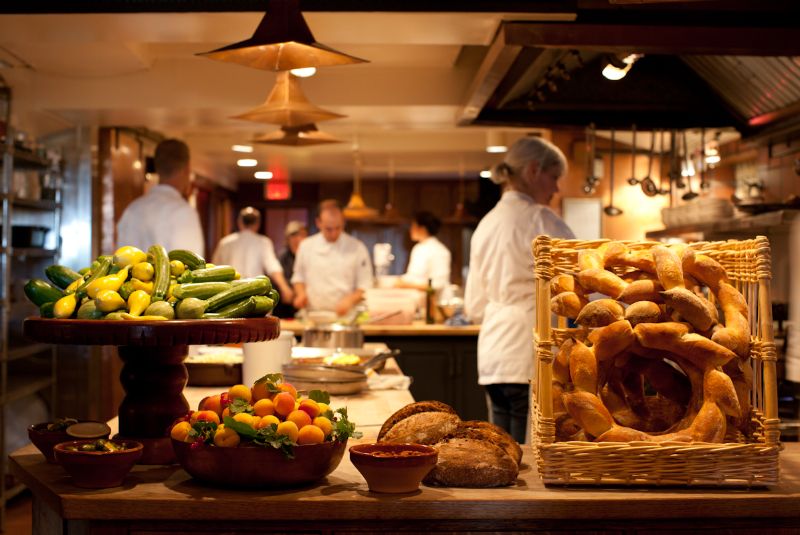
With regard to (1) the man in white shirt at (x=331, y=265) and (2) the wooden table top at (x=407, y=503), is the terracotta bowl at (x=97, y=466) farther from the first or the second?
(1) the man in white shirt at (x=331, y=265)

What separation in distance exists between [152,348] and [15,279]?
4363 mm

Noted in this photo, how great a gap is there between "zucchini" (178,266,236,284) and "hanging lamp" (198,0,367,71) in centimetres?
77

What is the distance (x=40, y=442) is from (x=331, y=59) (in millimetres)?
1433

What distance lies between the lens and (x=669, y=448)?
178 cm

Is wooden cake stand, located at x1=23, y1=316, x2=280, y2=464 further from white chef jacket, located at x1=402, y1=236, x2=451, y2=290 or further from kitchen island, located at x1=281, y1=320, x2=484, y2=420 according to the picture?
white chef jacket, located at x1=402, y1=236, x2=451, y2=290

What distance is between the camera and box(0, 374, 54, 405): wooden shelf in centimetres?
534

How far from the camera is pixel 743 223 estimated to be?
5199mm

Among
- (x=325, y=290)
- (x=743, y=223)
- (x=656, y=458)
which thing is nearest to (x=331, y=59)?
(x=656, y=458)

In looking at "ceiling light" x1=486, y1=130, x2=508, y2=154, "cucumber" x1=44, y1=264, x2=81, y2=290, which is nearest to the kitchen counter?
"cucumber" x1=44, y1=264, x2=81, y2=290

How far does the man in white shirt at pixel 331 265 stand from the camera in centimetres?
756

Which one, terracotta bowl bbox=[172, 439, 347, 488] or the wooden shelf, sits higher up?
terracotta bowl bbox=[172, 439, 347, 488]

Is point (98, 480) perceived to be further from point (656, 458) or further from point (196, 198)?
point (196, 198)

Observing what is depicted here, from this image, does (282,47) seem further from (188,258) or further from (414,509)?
(414,509)

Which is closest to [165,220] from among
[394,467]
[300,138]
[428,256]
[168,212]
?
[168,212]
